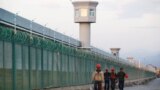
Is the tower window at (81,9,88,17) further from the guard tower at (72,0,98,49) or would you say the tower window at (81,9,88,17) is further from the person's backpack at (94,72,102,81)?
the person's backpack at (94,72,102,81)

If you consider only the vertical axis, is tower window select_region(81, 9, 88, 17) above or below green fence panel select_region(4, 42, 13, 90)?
above

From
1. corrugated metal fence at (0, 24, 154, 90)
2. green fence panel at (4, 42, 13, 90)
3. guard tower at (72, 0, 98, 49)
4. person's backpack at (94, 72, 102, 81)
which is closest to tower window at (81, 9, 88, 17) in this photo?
guard tower at (72, 0, 98, 49)

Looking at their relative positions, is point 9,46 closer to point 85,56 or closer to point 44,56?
point 44,56

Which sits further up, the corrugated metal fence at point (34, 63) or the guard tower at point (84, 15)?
the guard tower at point (84, 15)

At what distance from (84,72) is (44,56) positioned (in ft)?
60.6

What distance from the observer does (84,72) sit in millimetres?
56250

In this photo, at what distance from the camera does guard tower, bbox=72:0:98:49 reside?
353ft

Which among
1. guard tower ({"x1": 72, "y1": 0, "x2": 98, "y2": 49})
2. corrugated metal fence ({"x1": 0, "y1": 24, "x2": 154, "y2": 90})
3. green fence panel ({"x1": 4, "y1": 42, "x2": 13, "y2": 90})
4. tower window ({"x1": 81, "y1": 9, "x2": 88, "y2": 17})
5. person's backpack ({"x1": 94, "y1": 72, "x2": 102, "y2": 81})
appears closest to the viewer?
green fence panel ({"x1": 4, "y1": 42, "x2": 13, "y2": 90})

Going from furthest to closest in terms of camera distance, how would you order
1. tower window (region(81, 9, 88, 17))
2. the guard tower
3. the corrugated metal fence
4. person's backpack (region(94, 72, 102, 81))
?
tower window (region(81, 9, 88, 17))
the guard tower
person's backpack (region(94, 72, 102, 81))
the corrugated metal fence

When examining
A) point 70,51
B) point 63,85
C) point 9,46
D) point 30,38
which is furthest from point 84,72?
point 9,46

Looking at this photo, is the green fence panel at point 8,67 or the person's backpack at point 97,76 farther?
the person's backpack at point 97,76

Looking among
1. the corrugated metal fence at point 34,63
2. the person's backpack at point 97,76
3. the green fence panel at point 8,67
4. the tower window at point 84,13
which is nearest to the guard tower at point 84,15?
the tower window at point 84,13

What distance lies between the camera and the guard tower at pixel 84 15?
353 feet

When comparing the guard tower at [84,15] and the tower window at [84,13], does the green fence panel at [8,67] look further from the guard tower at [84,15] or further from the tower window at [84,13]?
the tower window at [84,13]
